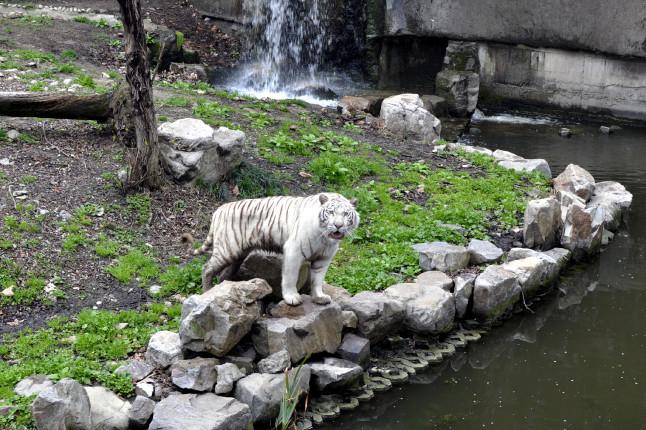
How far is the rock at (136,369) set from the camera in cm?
597

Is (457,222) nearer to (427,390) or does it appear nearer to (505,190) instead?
(505,190)

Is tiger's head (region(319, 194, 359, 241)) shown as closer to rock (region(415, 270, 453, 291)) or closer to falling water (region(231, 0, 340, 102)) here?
rock (region(415, 270, 453, 291))

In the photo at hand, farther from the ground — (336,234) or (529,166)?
(336,234)

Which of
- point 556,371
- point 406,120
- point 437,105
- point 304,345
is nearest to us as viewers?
point 304,345

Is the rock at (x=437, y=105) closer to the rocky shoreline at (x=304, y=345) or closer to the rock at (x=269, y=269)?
the rocky shoreline at (x=304, y=345)

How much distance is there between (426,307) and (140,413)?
9.58ft

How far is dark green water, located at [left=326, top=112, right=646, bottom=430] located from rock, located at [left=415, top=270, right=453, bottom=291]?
24.5 inches

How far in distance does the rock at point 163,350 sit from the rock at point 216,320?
13 centimetres

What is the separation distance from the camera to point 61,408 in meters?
5.09

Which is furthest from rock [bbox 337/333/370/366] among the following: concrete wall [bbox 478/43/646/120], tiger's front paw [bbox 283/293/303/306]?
concrete wall [bbox 478/43/646/120]

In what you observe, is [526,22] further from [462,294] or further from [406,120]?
[462,294]

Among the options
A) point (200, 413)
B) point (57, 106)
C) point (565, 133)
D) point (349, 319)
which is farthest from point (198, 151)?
point (565, 133)

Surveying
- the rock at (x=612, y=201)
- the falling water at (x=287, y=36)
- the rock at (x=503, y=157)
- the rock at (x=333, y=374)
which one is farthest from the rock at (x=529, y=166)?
the falling water at (x=287, y=36)

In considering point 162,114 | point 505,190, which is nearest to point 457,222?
point 505,190
